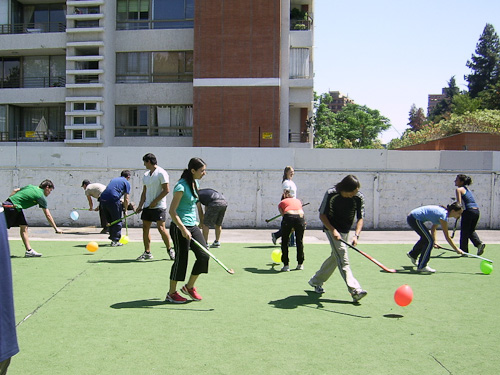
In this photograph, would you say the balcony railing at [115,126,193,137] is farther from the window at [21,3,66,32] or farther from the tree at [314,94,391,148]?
the tree at [314,94,391,148]

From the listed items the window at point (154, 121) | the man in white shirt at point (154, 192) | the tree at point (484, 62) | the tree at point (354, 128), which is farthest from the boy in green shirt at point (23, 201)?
the tree at point (484, 62)

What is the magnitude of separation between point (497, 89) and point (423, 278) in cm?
4879

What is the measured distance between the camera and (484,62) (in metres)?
77.2

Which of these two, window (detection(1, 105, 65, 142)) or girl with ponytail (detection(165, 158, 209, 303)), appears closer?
girl with ponytail (detection(165, 158, 209, 303))

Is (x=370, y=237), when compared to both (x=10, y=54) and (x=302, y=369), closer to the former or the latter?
(x=302, y=369)

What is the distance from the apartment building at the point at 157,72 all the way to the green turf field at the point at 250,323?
1696 centimetres

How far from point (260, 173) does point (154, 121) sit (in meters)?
12.3

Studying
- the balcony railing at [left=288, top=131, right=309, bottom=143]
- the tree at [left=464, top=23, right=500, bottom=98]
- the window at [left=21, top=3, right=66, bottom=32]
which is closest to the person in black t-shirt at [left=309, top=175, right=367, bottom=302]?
the balcony railing at [left=288, top=131, right=309, bottom=143]

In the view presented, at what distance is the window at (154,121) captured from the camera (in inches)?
1085

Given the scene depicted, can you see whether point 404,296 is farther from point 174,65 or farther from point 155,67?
point 155,67

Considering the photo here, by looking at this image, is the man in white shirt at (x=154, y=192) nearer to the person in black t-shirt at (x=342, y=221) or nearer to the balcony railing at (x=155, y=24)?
the person in black t-shirt at (x=342, y=221)

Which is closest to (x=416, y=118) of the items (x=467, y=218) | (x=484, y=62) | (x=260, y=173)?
(x=484, y=62)

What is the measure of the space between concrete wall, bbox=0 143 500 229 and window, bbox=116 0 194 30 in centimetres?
1216

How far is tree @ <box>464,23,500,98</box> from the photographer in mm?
76125
